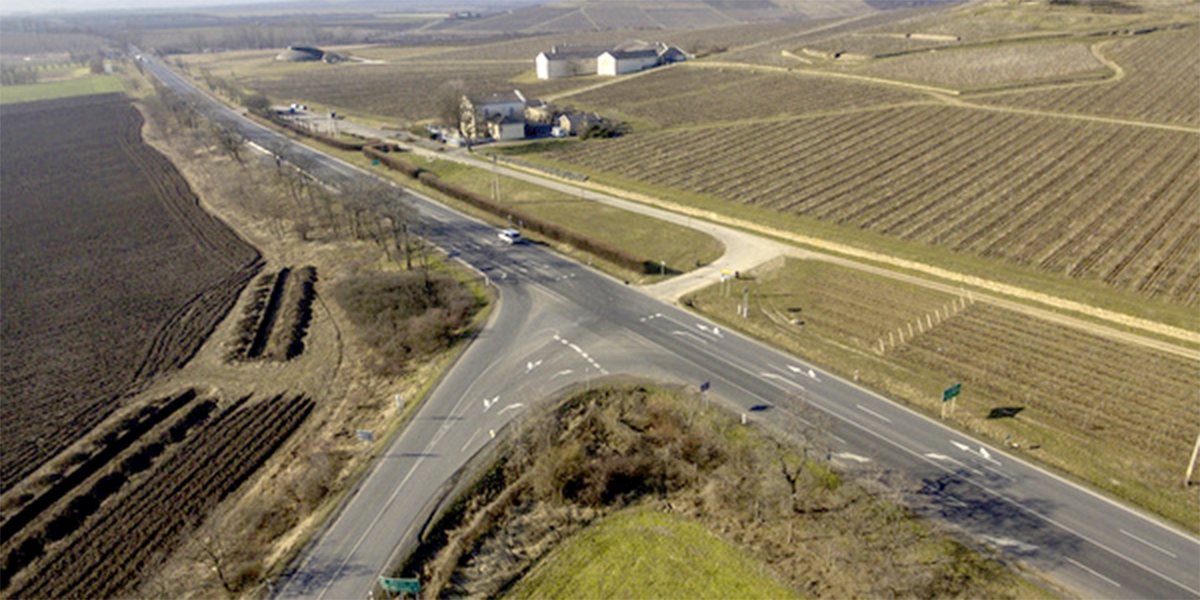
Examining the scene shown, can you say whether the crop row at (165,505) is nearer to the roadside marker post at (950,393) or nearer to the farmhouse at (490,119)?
the roadside marker post at (950,393)

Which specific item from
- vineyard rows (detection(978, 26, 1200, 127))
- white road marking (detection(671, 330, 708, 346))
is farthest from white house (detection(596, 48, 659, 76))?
white road marking (detection(671, 330, 708, 346))

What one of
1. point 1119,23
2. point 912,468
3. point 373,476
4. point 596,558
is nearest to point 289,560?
point 373,476

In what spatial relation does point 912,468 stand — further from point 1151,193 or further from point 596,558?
point 1151,193

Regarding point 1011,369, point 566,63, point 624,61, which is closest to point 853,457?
point 1011,369

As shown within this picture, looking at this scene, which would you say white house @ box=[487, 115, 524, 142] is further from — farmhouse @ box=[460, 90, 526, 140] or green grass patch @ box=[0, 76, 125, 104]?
green grass patch @ box=[0, 76, 125, 104]

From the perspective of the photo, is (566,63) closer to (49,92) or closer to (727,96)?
(727,96)

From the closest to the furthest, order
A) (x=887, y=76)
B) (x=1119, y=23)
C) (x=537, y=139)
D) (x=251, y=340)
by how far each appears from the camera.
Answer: (x=251, y=340) → (x=537, y=139) → (x=887, y=76) → (x=1119, y=23)

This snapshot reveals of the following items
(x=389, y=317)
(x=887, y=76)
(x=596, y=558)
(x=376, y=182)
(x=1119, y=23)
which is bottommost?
(x=596, y=558)
